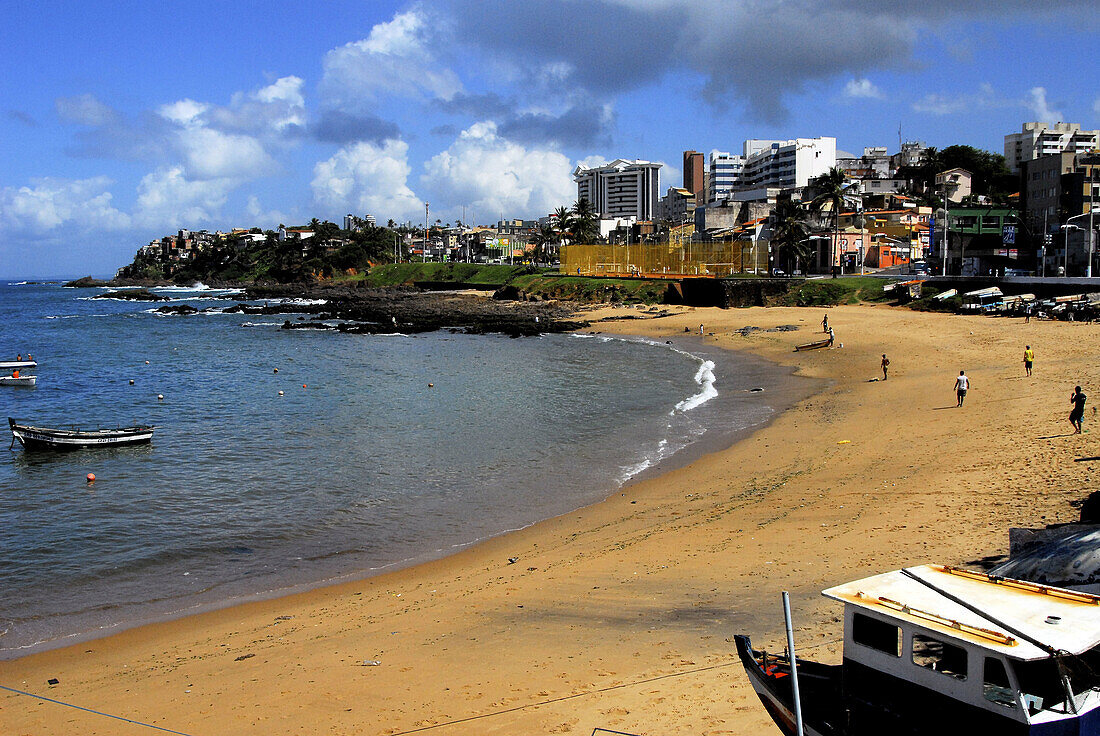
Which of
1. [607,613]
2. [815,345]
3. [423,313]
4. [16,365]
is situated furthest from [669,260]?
[607,613]

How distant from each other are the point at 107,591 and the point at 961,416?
23769mm

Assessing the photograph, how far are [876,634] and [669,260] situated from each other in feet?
309

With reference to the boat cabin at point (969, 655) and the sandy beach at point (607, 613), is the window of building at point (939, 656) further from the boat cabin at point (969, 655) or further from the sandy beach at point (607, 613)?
the sandy beach at point (607, 613)

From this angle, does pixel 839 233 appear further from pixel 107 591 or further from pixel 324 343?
pixel 107 591

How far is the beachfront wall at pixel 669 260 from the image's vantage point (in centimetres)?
9088

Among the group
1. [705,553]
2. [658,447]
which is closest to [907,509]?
[705,553]

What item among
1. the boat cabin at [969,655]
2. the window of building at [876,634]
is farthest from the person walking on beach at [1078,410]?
the window of building at [876,634]

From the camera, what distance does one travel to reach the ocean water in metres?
16.2

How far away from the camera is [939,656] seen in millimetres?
6738

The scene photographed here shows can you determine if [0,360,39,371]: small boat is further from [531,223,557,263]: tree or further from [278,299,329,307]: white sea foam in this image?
[531,223,557,263]: tree

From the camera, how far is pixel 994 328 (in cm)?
4272

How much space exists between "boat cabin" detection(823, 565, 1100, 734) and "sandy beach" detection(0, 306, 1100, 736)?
1.63m

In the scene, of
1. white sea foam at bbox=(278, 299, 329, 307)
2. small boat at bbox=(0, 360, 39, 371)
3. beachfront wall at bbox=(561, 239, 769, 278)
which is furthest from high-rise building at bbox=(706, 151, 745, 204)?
small boat at bbox=(0, 360, 39, 371)

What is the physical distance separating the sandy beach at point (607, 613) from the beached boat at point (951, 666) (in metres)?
1.25
